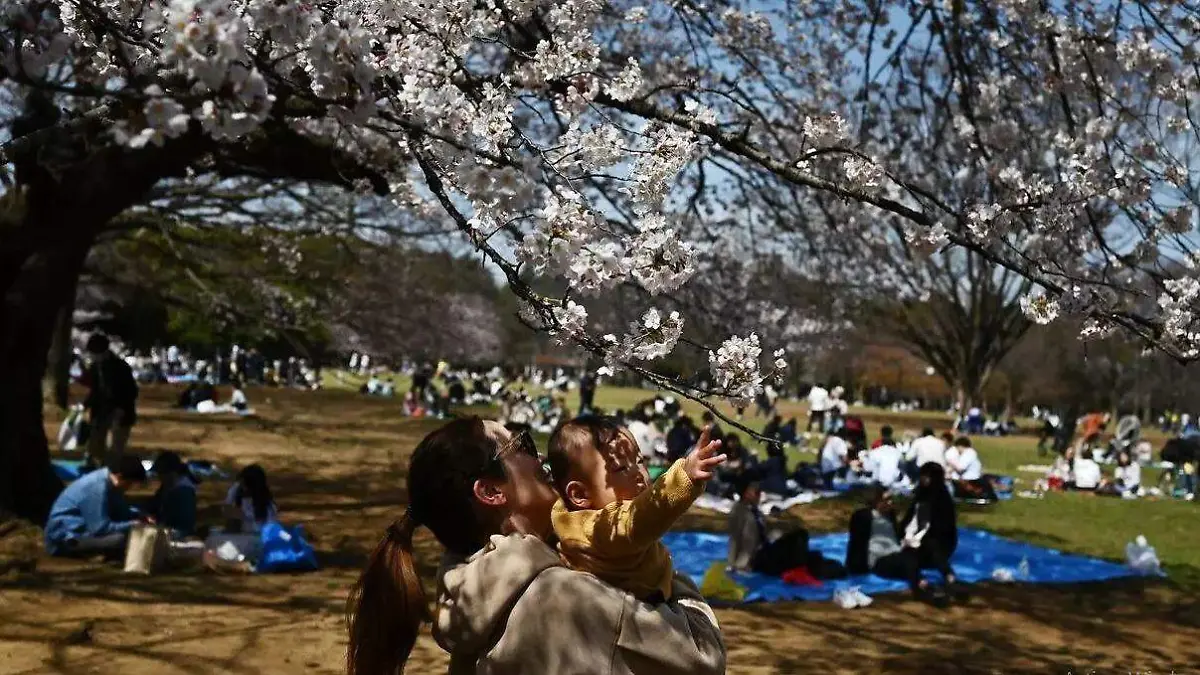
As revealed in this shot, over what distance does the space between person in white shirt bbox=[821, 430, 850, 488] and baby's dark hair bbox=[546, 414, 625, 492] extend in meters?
11.6

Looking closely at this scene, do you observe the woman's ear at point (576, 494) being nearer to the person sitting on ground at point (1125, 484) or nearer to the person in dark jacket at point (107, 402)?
the person in dark jacket at point (107, 402)

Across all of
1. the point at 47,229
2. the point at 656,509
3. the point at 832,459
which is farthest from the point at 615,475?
the point at 832,459

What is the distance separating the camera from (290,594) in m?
6.29

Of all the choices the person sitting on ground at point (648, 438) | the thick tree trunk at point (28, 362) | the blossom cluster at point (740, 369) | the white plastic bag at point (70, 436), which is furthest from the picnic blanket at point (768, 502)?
the blossom cluster at point (740, 369)

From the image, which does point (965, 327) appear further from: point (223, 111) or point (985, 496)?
point (223, 111)

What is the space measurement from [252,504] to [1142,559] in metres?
6.89

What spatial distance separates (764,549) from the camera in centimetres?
759

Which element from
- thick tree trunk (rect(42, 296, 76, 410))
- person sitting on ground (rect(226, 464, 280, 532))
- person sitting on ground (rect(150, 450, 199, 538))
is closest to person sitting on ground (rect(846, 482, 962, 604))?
person sitting on ground (rect(226, 464, 280, 532))

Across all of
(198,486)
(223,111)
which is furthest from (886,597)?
(198,486)

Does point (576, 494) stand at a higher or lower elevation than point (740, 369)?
lower

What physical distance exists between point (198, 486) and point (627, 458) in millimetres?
9614

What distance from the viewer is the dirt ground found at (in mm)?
4973

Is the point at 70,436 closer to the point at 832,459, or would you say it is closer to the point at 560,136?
the point at 832,459

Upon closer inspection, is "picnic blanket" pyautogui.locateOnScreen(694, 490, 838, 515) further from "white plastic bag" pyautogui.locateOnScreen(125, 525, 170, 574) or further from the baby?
the baby
